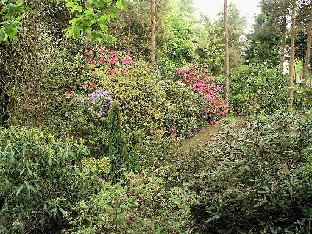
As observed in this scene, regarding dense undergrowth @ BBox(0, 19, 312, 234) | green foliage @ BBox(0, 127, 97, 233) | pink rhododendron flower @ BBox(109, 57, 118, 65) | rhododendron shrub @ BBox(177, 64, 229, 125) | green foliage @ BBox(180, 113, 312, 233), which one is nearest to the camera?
green foliage @ BBox(180, 113, 312, 233)

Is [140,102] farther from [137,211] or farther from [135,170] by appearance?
[137,211]

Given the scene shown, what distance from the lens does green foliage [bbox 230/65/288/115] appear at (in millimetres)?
15102

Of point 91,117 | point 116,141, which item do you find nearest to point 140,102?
point 91,117

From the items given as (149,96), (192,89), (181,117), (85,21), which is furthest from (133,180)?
(192,89)

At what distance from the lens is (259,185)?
3.61 meters

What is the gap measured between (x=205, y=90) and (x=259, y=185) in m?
10.3

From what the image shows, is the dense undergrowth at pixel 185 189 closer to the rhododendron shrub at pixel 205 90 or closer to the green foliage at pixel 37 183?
the green foliage at pixel 37 183

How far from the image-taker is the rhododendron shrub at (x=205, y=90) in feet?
44.7

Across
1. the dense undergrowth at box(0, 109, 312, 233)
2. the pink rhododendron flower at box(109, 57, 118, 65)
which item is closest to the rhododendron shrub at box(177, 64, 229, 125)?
the pink rhododendron flower at box(109, 57, 118, 65)

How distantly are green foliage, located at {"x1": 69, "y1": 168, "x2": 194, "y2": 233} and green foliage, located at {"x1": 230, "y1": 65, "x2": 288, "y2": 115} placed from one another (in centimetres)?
1058

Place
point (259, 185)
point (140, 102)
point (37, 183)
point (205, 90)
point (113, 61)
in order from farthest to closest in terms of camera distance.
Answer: point (205, 90) → point (113, 61) → point (140, 102) → point (37, 183) → point (259, 185)

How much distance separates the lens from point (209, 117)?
14.1 metres

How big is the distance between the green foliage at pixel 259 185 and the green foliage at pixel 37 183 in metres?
1.77

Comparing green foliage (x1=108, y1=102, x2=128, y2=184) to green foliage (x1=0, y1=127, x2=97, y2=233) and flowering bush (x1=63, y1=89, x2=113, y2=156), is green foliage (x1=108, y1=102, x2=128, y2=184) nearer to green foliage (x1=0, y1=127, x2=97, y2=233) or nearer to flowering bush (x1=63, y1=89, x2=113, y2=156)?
flowering bush (x1=63, y1=89, x2=113, y2=156)
